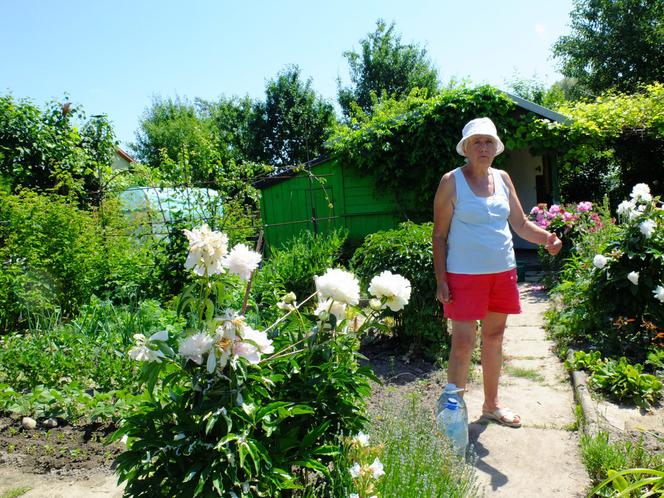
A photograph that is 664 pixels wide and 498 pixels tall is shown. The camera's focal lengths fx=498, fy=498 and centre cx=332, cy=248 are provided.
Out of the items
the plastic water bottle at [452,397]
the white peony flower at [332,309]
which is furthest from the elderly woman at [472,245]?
the white peony flower at [332,309]

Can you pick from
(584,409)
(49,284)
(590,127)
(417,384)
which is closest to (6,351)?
(49,284)

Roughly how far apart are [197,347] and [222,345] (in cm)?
7

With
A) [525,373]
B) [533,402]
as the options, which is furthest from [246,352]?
[525,373]

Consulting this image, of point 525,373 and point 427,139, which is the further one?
point 427,139

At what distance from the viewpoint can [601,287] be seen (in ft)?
13.6

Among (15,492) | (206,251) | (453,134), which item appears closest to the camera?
(206,251)

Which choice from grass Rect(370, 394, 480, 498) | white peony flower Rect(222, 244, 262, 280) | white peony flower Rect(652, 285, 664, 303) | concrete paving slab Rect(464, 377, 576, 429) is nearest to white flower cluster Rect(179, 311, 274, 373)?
white peony flower Rect(222, 244, 262, 280)

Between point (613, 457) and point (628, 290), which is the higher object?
point (628, 290)

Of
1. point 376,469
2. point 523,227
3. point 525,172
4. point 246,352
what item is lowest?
point 376,469

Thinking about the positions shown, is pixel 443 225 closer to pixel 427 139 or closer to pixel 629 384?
pixel 629 384

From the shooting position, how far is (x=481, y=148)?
8.93 feet

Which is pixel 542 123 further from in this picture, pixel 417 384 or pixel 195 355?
pixel 195 355

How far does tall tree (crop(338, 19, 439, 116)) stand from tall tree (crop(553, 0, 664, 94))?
7257 mm

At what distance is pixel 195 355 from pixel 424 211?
9080 mm
